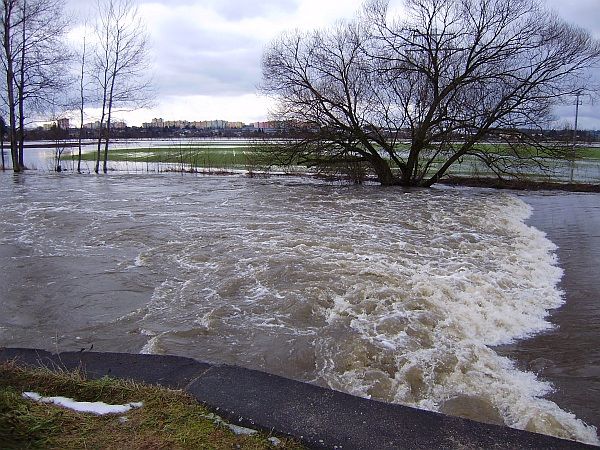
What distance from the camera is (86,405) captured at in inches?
132

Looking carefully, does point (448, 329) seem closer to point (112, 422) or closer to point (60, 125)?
point (112, 422)

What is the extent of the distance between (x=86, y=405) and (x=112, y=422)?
1.17 ft

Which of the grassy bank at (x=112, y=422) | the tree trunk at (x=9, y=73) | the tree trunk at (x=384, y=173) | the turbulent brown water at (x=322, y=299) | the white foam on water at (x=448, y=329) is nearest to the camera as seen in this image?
the grassy bank at (x=112, y=422)

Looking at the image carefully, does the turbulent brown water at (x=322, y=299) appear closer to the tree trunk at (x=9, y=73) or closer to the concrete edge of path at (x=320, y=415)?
the concrete edge of path at (x=320, y=415)

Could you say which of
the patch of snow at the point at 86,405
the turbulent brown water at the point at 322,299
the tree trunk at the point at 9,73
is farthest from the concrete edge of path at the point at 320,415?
the tree trunk at the point at 9,73

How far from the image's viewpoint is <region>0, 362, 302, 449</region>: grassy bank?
2850 millimetres

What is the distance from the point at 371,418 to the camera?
3.43 meters

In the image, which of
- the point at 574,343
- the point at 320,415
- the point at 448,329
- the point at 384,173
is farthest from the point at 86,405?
the point at 384,173

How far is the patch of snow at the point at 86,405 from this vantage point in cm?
327

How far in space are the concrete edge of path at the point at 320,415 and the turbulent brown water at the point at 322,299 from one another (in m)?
1.07

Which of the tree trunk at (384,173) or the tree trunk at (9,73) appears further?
the tree trunk at (9,73)

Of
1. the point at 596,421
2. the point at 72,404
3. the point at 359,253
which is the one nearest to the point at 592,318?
the point at 596,421

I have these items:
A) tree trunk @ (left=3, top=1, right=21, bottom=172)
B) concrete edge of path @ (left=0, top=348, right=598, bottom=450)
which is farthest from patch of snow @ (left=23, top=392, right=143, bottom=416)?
tree trunk @ (left=3, top=1, right=21, bottom=172)

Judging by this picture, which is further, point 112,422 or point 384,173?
point 384,173
